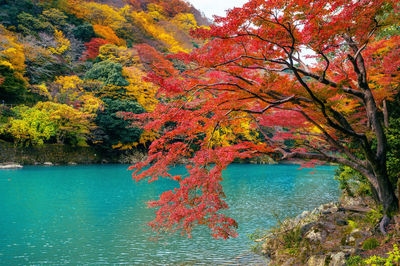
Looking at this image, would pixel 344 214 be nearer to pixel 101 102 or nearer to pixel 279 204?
pixel 279 204

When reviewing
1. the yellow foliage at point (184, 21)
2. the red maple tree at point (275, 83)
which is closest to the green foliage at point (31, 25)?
the yellow foliage at point (184, 21)

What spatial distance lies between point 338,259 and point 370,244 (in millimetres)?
560

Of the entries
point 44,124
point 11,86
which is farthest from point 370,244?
point 11,86

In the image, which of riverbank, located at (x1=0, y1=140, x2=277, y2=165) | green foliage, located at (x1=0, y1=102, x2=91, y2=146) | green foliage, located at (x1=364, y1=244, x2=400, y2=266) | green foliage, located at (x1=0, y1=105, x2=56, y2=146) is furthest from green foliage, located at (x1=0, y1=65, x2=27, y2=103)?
green foliage, located at (x1=364, y1=244, x2=400, y2=266)

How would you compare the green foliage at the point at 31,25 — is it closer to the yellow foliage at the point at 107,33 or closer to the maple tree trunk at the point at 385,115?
the yellow foliage at the point at 107,33

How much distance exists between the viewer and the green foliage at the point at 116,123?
24969 mm

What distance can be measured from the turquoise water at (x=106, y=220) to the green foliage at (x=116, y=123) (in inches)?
368

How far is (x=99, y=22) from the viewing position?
1411 inches

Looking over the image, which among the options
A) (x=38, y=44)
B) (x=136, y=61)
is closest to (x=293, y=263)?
(x=136, y=61)

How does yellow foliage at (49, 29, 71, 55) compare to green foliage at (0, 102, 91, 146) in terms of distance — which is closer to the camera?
green foliage at (0, 102, 91, 146)

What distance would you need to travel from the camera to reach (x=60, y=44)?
2872cm

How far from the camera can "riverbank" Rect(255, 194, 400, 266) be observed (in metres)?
4.51

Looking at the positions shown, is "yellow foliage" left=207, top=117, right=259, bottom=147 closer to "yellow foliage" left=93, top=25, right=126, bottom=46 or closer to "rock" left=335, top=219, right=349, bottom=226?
"rock" left=335, top=219, right=349, bottom=226

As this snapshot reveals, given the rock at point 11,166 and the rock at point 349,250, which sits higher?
the rock at point 349,250
